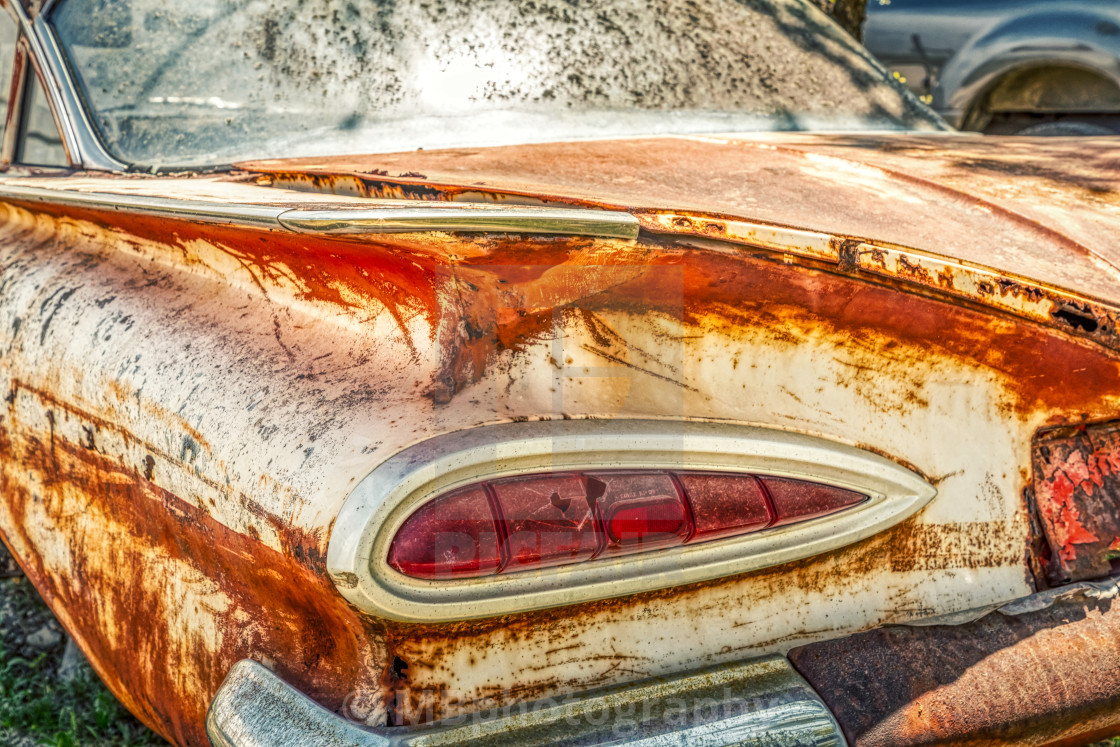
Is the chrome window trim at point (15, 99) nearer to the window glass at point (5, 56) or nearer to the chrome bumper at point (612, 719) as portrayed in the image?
the window glass at point (5, 56)

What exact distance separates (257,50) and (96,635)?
1316mm

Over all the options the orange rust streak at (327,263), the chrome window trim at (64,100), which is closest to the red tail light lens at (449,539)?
the orange rust streak at (327,263)

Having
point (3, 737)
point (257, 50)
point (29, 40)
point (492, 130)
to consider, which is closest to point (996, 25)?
point (492, 130)

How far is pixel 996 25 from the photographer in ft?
15.7

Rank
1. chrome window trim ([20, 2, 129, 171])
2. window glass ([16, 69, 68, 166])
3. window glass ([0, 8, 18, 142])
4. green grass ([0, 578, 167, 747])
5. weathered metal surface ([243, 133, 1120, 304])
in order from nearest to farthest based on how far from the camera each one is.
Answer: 1. weathered metal surface ([243, 133, 1120, 304])
2. green grass ([0, 578, 167, 747])
3. chrome window trim ([20, 2, 129, 171])
4. window glass ([16, 69, 68, 166])
5. window glass ([0, 8, 18, 142])

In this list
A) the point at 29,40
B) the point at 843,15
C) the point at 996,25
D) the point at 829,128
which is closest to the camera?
the point at 29,40

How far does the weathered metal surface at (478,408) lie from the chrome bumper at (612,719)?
0.09 feet

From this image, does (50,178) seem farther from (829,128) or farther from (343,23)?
(829,128)

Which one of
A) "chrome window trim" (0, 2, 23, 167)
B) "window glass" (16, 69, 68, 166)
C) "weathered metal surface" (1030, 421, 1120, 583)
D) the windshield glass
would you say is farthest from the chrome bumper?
"chrome window trim" (0, 2, 23, 167)

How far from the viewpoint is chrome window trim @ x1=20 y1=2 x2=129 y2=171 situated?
2121mm

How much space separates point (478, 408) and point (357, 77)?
1.31 m

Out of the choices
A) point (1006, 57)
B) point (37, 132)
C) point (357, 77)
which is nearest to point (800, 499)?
point (357, 77)

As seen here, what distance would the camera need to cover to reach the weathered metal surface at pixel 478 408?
113cm

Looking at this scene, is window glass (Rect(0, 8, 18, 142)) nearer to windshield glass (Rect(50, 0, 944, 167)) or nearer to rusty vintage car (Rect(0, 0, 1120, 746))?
windshield glass (Rect(50, 0, 944, 167))
